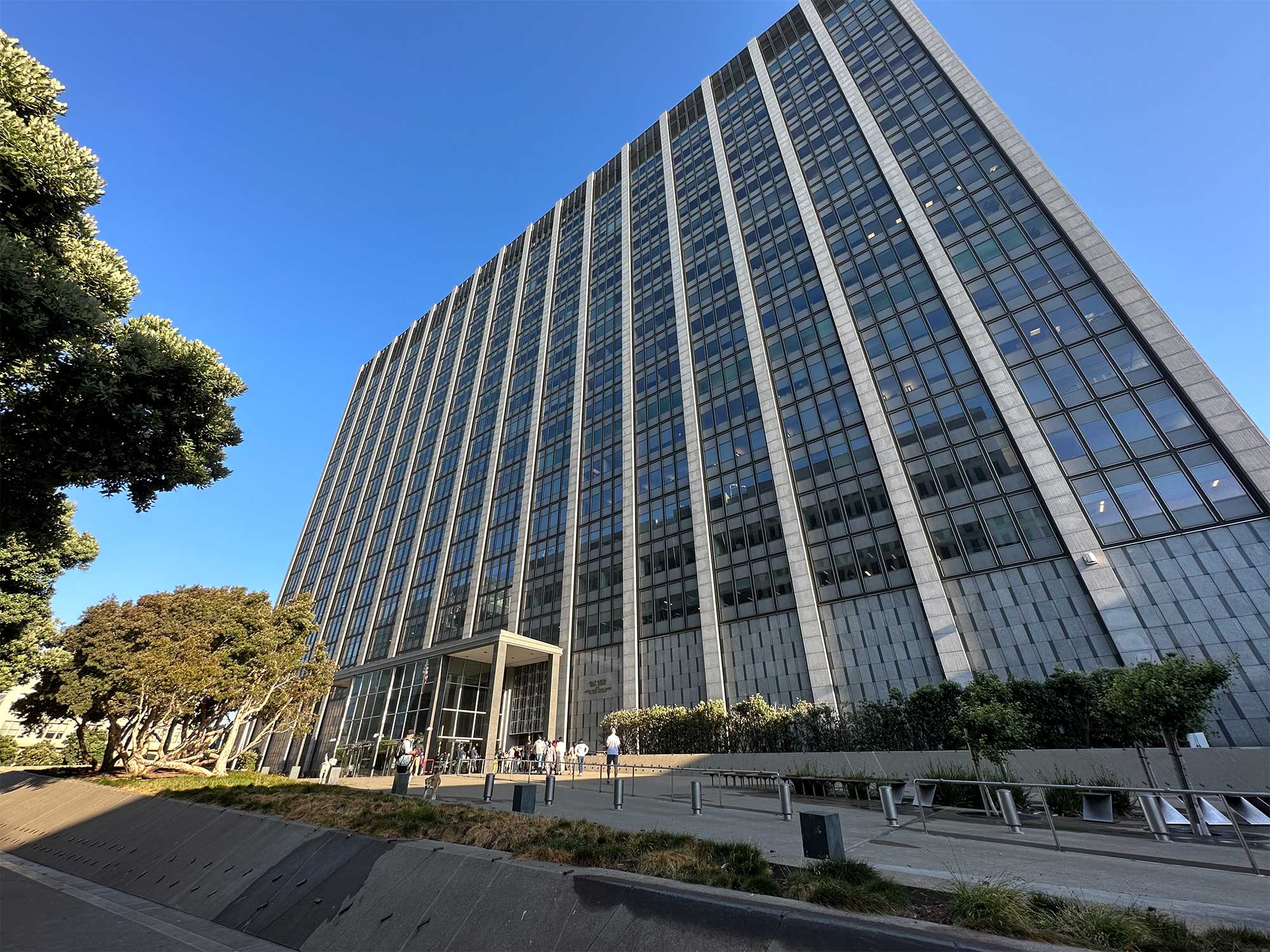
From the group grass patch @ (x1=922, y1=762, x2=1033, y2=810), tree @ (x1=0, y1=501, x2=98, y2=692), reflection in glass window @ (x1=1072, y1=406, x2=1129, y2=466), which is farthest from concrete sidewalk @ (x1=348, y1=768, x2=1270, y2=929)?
tree @ (x1=0, y1=501, x2=98, y2=692)

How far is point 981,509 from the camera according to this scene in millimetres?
27609

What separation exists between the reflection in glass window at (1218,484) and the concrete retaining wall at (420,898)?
2781cm

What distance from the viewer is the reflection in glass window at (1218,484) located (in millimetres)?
21891

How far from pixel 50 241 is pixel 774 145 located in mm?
50697

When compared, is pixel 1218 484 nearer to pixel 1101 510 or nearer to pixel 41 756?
pixel 1101 510

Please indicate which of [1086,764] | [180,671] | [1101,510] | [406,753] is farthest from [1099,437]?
[180,671]

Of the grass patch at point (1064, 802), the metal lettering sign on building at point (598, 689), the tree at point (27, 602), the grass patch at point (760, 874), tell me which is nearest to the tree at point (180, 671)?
the tree at point (27, 602)

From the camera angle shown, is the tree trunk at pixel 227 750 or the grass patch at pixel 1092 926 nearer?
the grass patch at pixel 1092 926

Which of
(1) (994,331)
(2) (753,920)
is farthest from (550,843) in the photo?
(1) (994,331)

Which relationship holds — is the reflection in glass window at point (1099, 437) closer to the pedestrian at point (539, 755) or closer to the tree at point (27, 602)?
the pedestrian at point (539, 755)

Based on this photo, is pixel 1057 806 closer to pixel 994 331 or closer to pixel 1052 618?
pixel 1052 618

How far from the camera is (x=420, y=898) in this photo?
7539 mm

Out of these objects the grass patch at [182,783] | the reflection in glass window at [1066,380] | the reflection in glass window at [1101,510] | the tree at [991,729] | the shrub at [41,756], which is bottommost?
the grass patch at [182,783]

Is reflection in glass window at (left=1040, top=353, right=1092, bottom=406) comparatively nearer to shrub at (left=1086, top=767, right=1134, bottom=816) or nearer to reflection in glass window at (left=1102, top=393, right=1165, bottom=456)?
reflection in glass window at (left=1102, top=393, right=1165, bottom=456)
